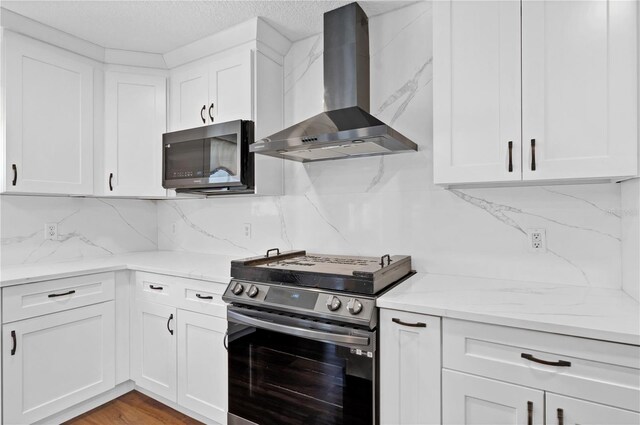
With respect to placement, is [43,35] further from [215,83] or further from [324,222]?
[324,222]

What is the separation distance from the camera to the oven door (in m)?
1.48

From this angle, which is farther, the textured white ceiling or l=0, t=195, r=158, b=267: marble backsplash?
l=0, t=195, r=158, b=267: marble backsplash

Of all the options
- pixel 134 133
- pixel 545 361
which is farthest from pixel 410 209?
pixel 134 133

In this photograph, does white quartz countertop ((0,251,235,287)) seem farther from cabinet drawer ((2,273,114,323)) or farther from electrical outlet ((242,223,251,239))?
electrical outlet ((242,223,251,239))

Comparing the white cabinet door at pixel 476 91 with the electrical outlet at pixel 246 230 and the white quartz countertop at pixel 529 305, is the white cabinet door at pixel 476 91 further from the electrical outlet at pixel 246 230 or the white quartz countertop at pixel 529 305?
the electrical outlet at pixel 246 230

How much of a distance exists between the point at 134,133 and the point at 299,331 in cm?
200

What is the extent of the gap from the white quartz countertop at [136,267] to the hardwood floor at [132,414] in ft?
2.94

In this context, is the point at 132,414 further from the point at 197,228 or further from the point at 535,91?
the point at 535,91

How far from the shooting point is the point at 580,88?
4.51ft

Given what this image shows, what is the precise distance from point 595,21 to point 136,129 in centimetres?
274

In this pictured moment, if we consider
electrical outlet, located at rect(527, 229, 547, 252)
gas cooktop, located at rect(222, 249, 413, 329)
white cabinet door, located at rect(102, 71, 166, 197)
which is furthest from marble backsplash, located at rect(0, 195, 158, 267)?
electrical outlet, located at rect(527, 229, 547, 252)

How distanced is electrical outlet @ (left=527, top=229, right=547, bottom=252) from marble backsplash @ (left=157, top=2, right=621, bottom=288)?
22 mm

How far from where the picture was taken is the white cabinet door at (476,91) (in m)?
1.49

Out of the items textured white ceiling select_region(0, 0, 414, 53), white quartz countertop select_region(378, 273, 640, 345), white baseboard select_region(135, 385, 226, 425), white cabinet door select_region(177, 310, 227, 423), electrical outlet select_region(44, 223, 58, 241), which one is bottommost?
white baseboard select_region(135, 385, 226, 425)
